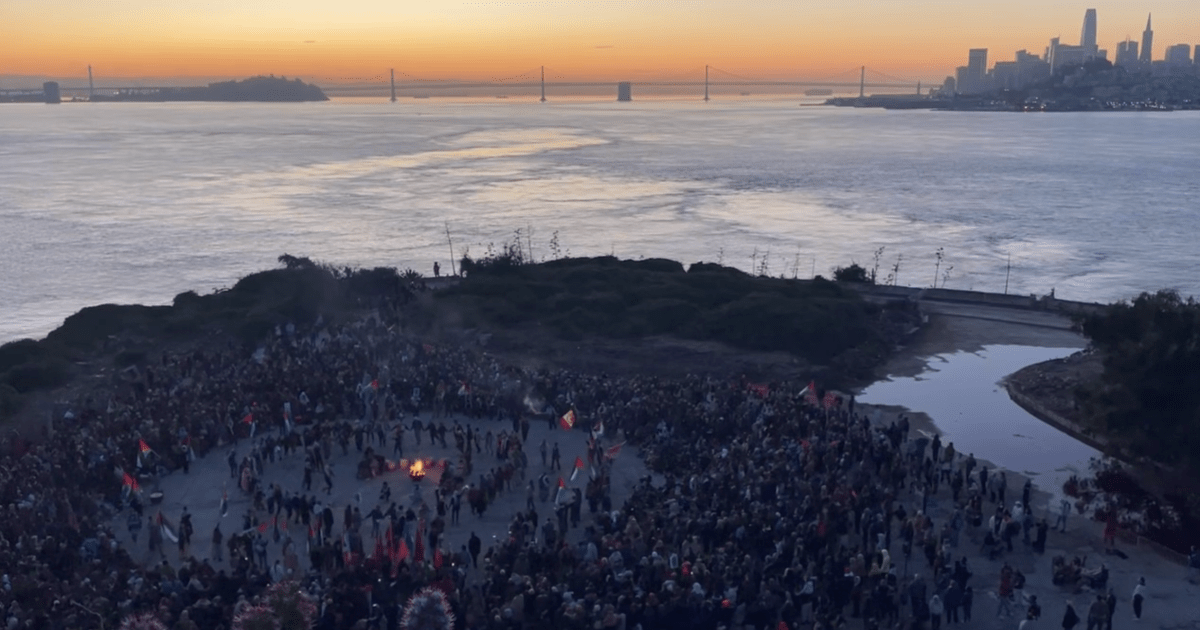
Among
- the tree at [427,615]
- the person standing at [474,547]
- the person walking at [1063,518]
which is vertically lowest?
the person walking at [1063,518]

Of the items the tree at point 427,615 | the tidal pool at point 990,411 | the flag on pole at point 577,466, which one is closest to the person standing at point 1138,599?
the tidal pool at point 990,411

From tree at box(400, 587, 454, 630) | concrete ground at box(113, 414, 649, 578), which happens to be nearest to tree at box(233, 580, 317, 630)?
tree at box(400, 587, 454, 630)

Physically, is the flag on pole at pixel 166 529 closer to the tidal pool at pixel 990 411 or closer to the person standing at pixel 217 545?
the person standing at pixel 217 545

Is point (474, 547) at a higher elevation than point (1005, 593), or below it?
higher

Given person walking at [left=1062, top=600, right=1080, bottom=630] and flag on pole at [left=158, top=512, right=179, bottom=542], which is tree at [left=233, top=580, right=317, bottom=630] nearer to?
flag on pole at [left=158, top=512, right=179, bottom=542]

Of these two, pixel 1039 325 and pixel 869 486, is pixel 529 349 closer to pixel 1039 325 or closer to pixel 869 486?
pixel 869 486

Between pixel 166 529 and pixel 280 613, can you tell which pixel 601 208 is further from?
pixel 280 613

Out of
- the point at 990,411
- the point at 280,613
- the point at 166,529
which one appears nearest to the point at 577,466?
the point at 166,529
